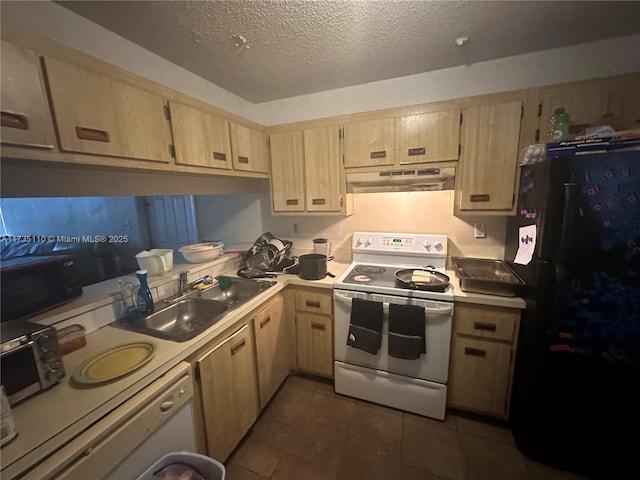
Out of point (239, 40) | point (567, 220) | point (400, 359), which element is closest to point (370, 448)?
point (400, 359)

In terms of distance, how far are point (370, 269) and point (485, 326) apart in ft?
2.85

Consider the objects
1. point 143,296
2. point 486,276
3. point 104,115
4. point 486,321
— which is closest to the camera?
point 104,115

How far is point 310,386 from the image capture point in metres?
2.11

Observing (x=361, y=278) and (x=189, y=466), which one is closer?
(x=189, y=466)

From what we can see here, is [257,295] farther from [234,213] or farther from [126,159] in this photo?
[234,213]

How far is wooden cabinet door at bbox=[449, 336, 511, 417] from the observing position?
63.3 inches

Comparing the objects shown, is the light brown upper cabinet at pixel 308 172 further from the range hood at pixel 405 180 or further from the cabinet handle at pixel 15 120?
the cabinet handle at pixel 15 120

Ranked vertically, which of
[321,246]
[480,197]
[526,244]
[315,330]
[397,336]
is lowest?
[315,330]

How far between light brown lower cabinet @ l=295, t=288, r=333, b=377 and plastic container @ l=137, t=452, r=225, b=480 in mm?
1090

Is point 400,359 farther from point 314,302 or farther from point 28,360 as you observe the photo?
point 28,360

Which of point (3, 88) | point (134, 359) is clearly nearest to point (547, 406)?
point (134, 359)

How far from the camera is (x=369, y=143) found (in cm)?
193

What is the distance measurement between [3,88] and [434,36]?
1.99m

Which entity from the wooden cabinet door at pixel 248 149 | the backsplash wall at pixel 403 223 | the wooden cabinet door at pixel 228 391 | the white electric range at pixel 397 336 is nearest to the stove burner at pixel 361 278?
the white electric range at pixel 397 336
